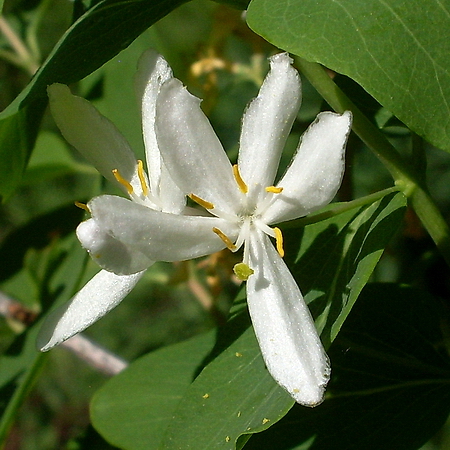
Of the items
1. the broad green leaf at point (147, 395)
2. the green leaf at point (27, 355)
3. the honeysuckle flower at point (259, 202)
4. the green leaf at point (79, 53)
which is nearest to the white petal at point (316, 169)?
the honeysuckle flower at point (259, 202)

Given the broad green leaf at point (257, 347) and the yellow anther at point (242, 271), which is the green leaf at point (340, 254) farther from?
the yellow anther at point (242, 271)

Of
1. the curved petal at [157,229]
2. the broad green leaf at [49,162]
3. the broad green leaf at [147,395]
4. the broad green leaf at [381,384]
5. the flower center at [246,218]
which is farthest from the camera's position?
the broad green leaf at [49,162]

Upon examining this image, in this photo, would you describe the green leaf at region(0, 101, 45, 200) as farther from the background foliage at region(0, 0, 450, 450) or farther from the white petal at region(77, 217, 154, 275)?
the white petal at region(77, 217, 154, 275)

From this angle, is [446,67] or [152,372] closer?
[446,67]

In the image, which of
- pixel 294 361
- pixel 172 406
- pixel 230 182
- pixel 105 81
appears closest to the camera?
pixel 294 361

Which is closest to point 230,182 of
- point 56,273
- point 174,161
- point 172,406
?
point 174,161

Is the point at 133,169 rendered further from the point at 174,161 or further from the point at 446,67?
the point at 446,67

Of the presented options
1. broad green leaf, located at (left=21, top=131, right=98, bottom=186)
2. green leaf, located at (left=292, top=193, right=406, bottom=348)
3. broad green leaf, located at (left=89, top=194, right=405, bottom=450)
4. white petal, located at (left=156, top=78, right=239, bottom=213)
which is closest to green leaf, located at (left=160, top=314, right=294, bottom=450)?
broad green leaf, located at (left=89, top=194, right=405, bottom=450)
